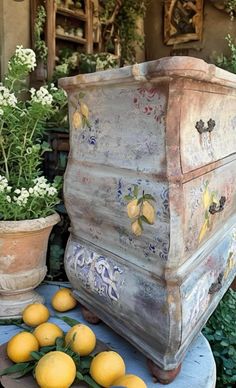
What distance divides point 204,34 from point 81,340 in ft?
9.00

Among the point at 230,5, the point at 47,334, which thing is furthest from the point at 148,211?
the point at 230,5

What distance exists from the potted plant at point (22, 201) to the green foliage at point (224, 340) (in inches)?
24.0

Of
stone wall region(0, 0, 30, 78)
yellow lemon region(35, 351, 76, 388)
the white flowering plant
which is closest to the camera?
yellow lemon region(35, 351, 76, 388)

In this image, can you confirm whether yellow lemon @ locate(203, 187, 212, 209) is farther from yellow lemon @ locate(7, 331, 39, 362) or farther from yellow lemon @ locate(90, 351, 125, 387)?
yellow lemon @ locate(7, 331, 39, 362)

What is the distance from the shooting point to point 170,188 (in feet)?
2.28

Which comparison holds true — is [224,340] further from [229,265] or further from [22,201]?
[22,201]

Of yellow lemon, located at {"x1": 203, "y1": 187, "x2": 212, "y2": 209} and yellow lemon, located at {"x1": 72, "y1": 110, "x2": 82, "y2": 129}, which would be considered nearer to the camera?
yellow lemon, located at {"x1": 203, "y1": 187, "x2": 212, "y2": 209}

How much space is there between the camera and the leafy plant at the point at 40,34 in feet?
6.83

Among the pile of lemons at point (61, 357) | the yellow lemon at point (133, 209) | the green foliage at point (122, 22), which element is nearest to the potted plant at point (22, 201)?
the pile of lemons at point (61, 357)

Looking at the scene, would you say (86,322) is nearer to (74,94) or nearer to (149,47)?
(74,94)

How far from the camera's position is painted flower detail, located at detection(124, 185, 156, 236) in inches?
29.0

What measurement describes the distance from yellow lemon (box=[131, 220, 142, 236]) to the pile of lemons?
0.85ft

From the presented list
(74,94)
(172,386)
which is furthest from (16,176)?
(172,386)

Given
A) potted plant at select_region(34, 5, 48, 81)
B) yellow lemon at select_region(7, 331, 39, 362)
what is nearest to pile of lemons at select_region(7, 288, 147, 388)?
yellow lemon at select_region(7, 331, 39, 362)
